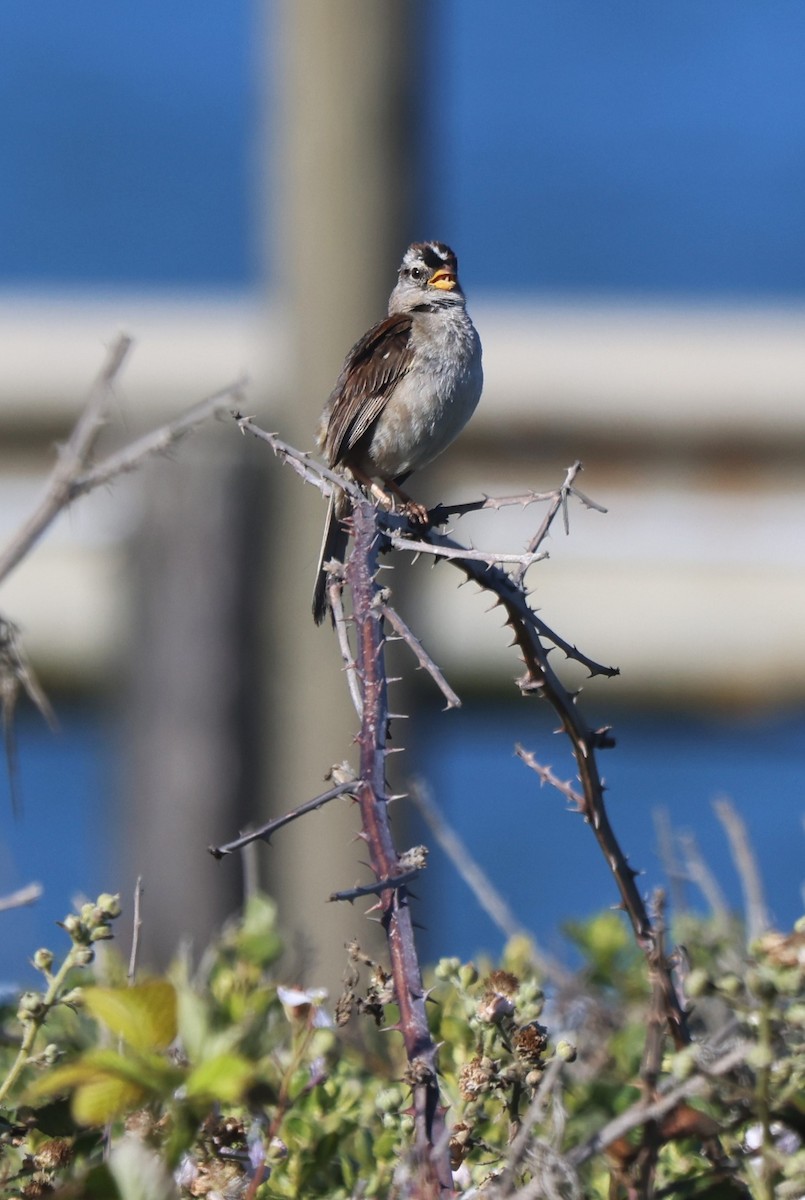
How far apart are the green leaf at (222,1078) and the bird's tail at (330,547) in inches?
46.9

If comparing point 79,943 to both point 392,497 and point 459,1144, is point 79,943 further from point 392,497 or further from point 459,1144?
point 392,497

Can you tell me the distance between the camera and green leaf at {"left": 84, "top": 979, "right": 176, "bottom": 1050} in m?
1.06

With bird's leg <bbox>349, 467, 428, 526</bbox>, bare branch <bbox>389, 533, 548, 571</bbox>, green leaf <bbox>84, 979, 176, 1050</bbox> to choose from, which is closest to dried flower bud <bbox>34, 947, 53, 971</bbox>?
green leaf <bbox>84, 979, 176, 1050</bbox>

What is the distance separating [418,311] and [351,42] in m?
2.10

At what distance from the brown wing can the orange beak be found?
0.66ft

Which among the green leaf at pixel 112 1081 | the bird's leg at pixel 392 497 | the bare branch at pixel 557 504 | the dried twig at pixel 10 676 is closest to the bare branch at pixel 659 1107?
the green leaf at pixel 112 1081

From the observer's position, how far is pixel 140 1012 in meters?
1.07

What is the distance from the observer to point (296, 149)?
18.3 feet

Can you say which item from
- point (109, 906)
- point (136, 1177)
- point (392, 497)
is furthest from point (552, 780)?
point (392, 497)

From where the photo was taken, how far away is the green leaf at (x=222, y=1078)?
101cm

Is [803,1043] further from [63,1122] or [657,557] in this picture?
[657,557]

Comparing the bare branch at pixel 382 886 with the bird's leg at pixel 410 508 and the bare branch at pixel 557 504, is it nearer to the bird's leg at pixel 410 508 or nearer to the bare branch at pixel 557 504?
the bare branch at pixel 557 504

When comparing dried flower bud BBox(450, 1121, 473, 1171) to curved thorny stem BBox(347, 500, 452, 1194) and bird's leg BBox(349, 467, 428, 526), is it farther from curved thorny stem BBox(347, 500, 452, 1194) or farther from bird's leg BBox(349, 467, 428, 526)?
bird's leg BBox(349, 467, 428, 526)

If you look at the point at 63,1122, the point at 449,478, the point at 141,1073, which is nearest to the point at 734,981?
the point at 141,1073
